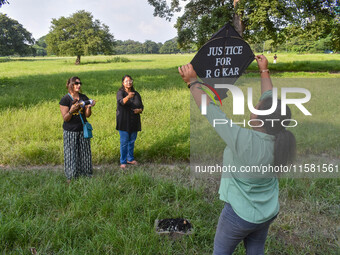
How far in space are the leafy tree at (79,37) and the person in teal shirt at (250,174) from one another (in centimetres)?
4065

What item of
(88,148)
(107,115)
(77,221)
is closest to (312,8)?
(107,115)

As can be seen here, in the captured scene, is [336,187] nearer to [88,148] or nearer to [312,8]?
[88,148]

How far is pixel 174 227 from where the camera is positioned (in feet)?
9.87

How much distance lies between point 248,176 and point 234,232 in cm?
39

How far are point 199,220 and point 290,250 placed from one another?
982mm

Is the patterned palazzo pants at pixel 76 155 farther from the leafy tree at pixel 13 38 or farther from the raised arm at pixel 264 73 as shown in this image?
the leafy tree at pixel 13 38

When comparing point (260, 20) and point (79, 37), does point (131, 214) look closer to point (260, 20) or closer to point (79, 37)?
point (260, 20)

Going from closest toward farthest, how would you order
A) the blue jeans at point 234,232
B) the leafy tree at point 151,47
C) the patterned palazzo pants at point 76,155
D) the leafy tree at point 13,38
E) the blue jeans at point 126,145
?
the blue jeans at point 234,232, the patterned palazzo pants at point 76,155, the blue jeans at point 126,145, the leafy tree at point 13,38, the leafy tree at point 151,47

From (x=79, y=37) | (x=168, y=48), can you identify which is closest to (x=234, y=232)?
(x=79, y=37)

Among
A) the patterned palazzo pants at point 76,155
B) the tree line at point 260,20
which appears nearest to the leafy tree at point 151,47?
the tree line at point 260,20

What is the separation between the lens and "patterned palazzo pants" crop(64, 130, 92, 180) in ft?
13.4

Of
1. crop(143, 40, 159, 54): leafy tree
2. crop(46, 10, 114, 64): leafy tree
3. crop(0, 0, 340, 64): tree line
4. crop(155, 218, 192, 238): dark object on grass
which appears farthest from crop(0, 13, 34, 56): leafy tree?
crop(143, 40, 159, 54): leafy tree

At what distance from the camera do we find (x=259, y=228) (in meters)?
1.77

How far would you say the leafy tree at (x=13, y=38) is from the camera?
55.1m
